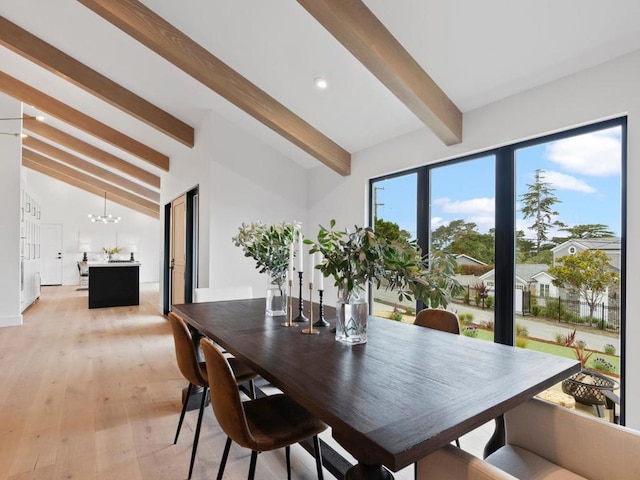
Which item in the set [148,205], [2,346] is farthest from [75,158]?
[2,346]

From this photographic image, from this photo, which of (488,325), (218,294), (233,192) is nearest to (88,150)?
(233,192)

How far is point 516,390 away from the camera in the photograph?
110cm

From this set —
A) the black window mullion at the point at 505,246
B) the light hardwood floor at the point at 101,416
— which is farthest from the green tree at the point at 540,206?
the light hardwood floor at the point at 101,416

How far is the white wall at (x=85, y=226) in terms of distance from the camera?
11078 millimetres

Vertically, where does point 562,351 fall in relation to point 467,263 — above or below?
below

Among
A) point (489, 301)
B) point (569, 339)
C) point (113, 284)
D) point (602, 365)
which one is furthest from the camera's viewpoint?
point (113, 284)

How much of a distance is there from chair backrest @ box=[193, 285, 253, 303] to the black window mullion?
2180 millimetres

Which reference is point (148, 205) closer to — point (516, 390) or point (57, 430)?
point (57, 430)

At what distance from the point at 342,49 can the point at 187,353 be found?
7.81 feet

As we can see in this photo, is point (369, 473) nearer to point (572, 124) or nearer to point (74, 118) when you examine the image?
point (572, 124)

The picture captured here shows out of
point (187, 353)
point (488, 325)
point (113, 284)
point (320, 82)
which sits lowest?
point (113, 284)

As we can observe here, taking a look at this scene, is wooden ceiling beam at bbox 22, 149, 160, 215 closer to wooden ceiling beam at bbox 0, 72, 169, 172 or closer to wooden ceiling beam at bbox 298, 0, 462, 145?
wooden ceiling beam at bbox 0, 72, 169, 172

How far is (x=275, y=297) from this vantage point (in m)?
2.31

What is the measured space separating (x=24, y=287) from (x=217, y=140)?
4687 mm
